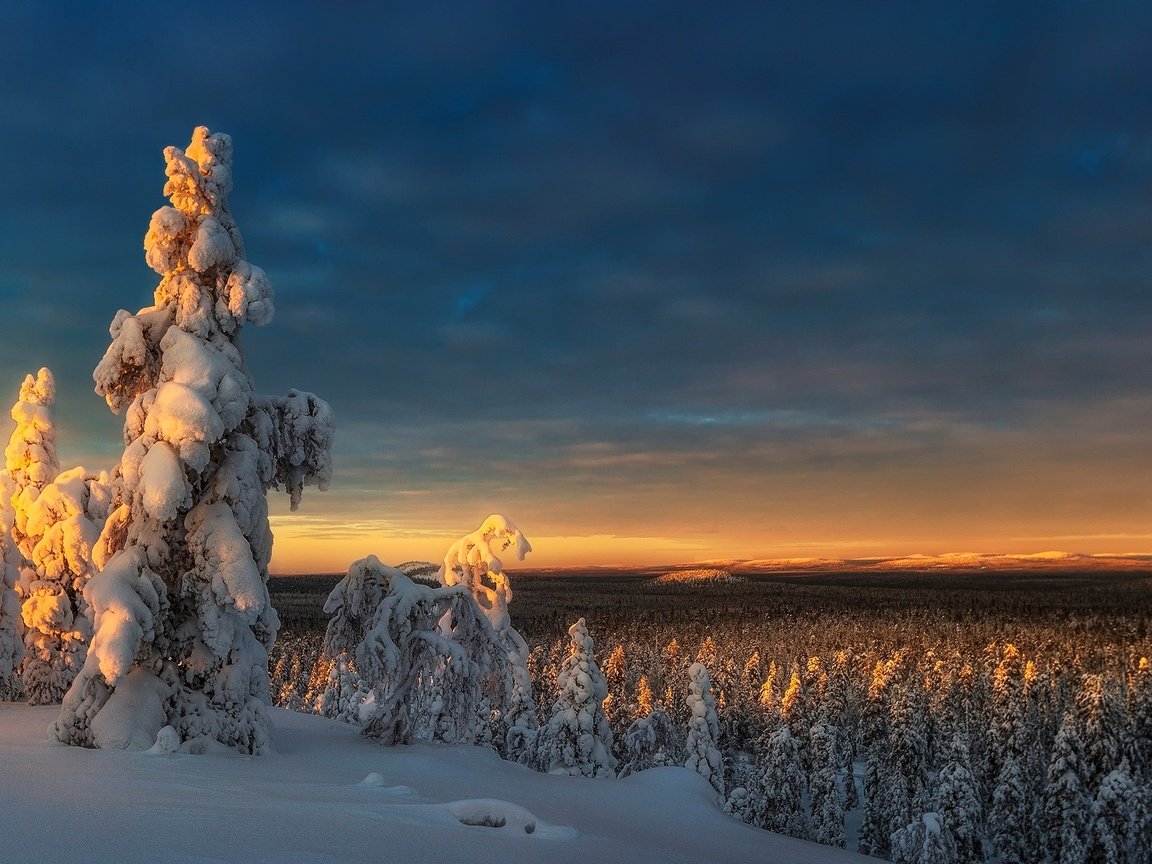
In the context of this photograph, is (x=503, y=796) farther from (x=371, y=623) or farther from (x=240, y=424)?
(x=240, y=424)

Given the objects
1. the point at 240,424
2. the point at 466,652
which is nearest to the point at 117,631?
the point at 240,424

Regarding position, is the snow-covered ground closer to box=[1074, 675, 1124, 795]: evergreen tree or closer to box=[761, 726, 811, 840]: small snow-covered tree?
box=[761, 726, 811, 840]: small snow-covered tree

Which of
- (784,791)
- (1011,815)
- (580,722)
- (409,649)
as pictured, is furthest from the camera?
(1011,815)

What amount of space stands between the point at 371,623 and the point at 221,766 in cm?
481

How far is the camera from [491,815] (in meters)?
7.81

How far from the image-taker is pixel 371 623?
14.9m

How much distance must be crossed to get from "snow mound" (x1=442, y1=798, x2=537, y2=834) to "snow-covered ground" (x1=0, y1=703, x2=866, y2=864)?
0.05ft

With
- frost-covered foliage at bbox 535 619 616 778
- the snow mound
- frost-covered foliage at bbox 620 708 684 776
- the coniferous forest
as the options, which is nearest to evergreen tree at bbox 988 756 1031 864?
the coniferous forest

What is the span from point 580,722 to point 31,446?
21.2 m

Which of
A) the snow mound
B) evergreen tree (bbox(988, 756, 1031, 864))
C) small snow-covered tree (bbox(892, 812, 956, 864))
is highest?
the snow mound

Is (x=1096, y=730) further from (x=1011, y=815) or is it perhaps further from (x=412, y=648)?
(x=412, y=648)

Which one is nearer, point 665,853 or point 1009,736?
point 665,853

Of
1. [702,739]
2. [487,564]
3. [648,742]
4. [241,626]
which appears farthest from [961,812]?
[241,626]

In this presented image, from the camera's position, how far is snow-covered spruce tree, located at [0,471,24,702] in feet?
80.9
